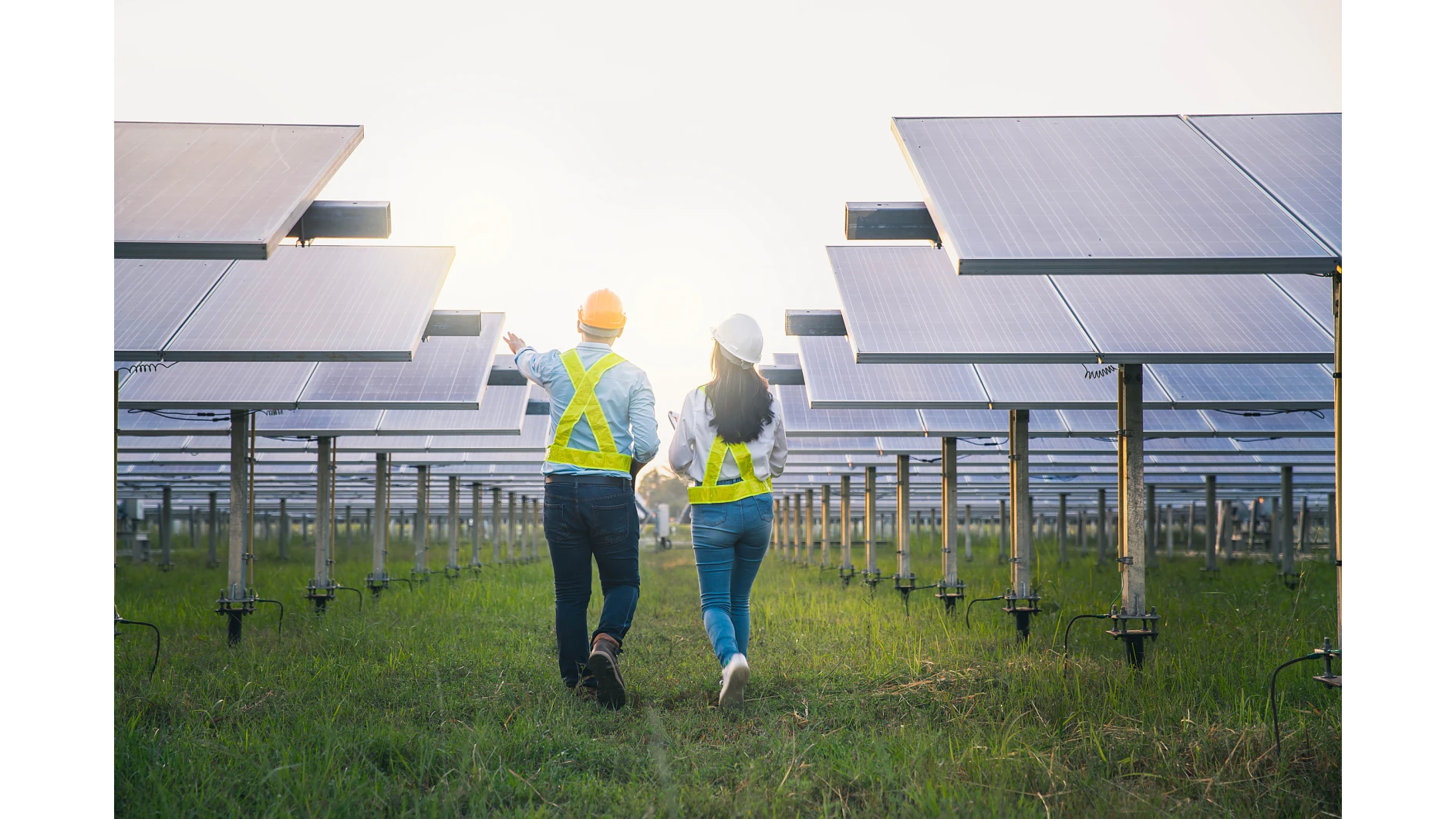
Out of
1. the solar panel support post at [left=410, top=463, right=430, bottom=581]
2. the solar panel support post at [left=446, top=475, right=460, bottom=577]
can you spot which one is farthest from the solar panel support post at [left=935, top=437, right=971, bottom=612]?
the solar panel support post at [left=446, top=475, right=460, bottom=577]

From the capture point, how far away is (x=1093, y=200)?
5.46 meters

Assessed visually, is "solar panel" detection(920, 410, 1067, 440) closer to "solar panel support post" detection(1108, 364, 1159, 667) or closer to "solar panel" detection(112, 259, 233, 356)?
"solar panel support post" detection(1108, 364, 1159, 667)

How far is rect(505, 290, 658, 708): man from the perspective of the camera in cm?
550

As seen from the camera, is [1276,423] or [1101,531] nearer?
[1276,423]

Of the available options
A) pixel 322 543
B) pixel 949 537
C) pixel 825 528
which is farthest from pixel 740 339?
pixel 825 528

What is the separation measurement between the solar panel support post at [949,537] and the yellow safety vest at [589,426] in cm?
572

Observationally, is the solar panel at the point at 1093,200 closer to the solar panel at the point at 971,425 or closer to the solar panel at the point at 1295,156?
the solar panel at the point at 1295,156

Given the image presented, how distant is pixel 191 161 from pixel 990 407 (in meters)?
6.42

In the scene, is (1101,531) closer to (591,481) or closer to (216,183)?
(591,481)

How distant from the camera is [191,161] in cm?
568

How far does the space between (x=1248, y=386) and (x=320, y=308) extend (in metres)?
8.05
